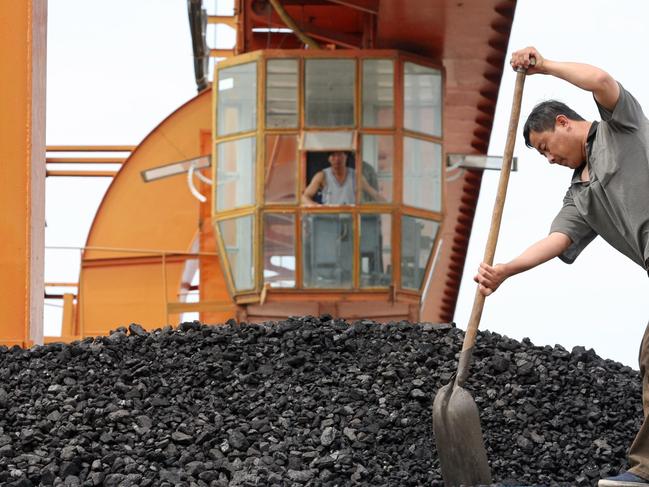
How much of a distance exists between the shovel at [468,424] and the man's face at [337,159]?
541 inches

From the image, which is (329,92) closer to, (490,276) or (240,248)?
(240,248)

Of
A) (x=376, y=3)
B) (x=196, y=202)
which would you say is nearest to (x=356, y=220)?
(x=376, y=3)

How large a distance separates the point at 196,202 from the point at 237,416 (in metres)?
19.1

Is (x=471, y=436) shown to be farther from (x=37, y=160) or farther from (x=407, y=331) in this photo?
(x=37, y=160)

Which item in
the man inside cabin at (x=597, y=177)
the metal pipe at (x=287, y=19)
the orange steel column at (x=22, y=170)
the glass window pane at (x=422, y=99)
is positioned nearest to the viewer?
the man inside cabin at (x=597, y=177)

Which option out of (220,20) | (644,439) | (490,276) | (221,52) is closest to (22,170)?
(490,276)

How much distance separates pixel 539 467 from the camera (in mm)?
7520

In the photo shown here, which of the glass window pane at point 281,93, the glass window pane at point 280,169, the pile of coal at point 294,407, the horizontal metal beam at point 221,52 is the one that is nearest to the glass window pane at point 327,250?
the glass window pane at point 280,169

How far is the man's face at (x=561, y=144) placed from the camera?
6.65 m

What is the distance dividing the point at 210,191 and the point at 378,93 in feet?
17.6

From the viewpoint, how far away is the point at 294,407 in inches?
319

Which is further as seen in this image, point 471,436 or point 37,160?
point 37,160

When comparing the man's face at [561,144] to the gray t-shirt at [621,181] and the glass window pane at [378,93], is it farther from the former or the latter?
the glass window pane at [378,93]

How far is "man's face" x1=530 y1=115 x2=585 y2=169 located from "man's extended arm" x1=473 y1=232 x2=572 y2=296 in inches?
13.0
